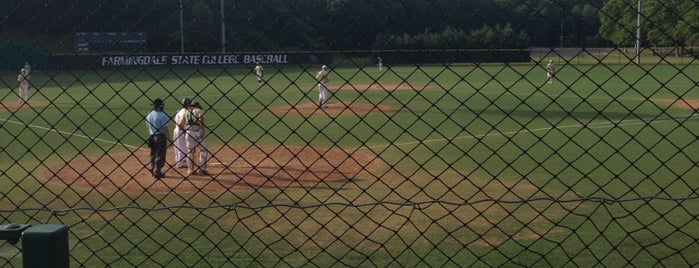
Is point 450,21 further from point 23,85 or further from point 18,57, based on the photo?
point 23,85

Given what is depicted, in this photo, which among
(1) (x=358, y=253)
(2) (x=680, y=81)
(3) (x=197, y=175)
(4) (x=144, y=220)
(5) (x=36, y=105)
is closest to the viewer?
(1) (x=358, y=253)

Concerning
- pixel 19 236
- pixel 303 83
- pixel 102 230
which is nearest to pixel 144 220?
pixel 102 230

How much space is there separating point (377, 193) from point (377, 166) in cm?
257

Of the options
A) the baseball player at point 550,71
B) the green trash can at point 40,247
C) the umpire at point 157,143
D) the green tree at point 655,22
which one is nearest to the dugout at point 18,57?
the umpire at point 157,143

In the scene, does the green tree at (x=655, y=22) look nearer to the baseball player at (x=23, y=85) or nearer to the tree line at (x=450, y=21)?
the tree line at (x=450, y=21)

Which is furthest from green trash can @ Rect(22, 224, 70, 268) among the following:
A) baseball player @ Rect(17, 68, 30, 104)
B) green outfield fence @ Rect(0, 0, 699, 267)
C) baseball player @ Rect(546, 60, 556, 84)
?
baseball player @ Rect(17, 68, 30, 104)

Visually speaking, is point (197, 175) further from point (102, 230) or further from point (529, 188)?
point (529, 188)

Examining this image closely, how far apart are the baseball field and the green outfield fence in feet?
0.18

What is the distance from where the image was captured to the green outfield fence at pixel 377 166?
235 inches

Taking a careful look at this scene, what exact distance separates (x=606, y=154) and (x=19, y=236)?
1355 centimetres

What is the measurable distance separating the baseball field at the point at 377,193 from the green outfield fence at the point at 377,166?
6cm

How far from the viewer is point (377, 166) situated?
46.1 ft

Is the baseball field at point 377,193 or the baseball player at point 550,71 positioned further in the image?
the baseball player at point 550,71

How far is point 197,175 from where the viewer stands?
13297mm
